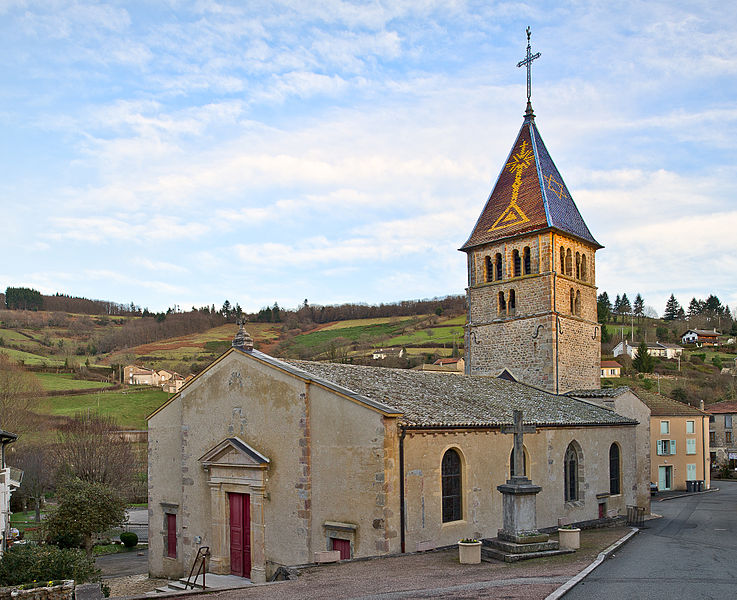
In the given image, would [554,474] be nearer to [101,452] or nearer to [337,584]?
[337,584]

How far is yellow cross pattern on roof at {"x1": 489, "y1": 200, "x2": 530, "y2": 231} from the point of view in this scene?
33.6 m

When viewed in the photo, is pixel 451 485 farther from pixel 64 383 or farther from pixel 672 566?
pixel 64 383

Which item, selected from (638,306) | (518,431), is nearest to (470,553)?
(518,431)

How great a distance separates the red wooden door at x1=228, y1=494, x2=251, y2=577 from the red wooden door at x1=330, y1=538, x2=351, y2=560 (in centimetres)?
358

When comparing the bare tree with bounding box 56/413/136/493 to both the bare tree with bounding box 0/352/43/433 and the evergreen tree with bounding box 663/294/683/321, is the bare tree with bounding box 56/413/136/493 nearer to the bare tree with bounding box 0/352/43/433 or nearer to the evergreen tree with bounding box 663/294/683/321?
the bare tree with bounding box 0/352/43/433

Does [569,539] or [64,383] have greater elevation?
[64,383]

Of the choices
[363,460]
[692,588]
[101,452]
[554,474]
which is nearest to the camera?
[692,588]

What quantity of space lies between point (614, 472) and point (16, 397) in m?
45.3

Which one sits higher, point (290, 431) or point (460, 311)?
point (460, 311)

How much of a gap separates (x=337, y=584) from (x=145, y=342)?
106 metres

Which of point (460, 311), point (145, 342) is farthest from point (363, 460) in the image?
point (145, 342)

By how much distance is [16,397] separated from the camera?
51.6 m

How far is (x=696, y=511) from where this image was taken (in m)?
36.8

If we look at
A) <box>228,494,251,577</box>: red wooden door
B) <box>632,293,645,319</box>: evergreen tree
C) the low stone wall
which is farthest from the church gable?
<box>632,293,645,319</box>: evergreen tree
